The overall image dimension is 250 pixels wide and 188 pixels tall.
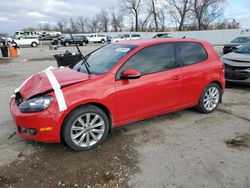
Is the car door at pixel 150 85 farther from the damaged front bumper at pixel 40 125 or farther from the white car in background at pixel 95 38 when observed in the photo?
the white car in background at pixel 95 38

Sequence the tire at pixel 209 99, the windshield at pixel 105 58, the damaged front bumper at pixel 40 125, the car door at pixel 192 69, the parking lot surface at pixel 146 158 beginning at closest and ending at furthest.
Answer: the parking lot surface at pixel 146 158, the damaged front bumper at pixel 40 125, the windshield at pixel 105 58, the car door at pixel 192 69, the tire at pixel 209 99

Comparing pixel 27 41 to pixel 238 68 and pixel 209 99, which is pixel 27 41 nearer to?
pixel 238 68

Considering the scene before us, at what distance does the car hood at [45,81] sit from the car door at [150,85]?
63 cm

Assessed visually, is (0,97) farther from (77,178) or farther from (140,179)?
(140,179)

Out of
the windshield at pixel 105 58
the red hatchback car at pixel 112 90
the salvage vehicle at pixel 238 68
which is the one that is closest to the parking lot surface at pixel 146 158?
the red hatchback car at pixel 112 90

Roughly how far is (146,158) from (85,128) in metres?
0.98

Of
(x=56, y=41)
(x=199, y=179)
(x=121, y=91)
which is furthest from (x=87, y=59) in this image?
(x=56, y=41)

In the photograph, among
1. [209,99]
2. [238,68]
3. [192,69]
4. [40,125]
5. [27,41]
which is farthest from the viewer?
[27,41]

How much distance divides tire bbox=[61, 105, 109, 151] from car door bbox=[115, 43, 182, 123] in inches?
12.9

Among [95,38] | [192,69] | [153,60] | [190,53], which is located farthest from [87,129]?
[95,38]

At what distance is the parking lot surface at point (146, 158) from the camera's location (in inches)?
122

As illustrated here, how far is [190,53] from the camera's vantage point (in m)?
4.92

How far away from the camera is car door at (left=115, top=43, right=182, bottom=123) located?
13.2 feet

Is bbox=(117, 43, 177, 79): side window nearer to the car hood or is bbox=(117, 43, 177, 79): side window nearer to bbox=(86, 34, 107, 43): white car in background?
the car hood
